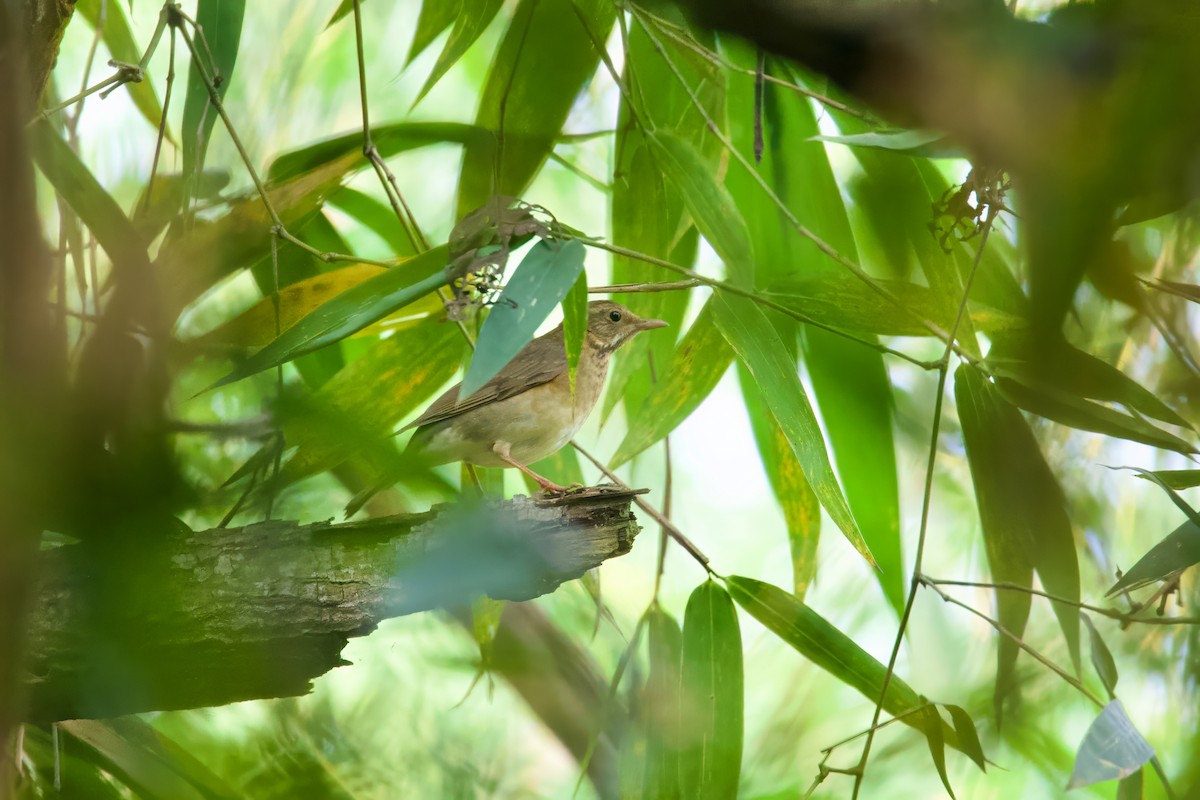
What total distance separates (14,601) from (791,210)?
2.14 m

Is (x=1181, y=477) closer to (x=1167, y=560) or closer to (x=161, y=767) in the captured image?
(x=1167, y=560)

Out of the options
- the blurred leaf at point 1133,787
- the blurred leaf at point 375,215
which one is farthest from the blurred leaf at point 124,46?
the blurred leaf at point 1133,787

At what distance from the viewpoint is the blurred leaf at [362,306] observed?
1583 mm

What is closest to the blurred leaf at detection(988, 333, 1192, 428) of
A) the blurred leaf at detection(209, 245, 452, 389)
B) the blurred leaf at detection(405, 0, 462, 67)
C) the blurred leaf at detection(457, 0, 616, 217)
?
the blurred leaf at detection(209, 245, 452, 389)

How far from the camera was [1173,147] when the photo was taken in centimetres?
60

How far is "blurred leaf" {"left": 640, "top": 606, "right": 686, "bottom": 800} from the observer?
2043 mm

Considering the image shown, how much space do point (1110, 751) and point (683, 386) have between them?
4.22 feet

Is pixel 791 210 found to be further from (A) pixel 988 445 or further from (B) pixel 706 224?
(A) pixel 988 445

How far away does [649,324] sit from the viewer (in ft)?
9.58

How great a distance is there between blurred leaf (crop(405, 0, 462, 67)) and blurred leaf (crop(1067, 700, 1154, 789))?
201 centimetres

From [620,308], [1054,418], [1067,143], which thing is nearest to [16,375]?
[1067,143]

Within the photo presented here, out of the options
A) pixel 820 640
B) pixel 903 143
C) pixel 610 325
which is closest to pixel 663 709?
pixel 820 640

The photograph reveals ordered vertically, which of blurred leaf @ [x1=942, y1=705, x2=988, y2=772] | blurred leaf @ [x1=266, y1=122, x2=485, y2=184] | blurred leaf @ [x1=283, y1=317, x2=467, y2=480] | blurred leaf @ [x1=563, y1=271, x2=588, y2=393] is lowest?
blurred leaf @ [x1=942, y1=705, x2=988, y2=772]

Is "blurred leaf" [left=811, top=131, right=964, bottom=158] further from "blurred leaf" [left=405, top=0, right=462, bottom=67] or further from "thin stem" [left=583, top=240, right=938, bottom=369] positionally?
"blurred leaf" [left=405, top=0, right=462, bottom=67]
